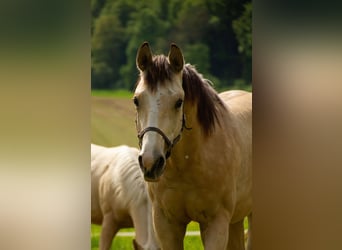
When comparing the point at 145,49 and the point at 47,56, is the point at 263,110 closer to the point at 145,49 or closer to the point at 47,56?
the point at 145,49

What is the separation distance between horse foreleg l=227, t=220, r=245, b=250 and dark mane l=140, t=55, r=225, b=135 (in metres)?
0.69

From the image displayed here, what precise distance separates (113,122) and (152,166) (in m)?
0.78

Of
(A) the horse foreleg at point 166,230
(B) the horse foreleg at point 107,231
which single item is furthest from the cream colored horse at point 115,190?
(A) the horse foreleg at point 166,230

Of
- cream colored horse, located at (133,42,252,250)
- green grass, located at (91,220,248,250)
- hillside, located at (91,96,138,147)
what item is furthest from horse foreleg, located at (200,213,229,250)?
hillside, located at (91,96,138,147)

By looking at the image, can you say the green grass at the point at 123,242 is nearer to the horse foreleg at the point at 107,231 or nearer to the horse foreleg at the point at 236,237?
the horse foreleg at the point at 107,231

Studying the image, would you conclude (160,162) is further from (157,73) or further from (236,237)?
(236,237)

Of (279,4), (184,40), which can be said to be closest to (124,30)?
(184,40)

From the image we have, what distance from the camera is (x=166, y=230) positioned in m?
3.09

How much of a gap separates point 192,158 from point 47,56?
36.7 inches

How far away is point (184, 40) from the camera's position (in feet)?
11.3

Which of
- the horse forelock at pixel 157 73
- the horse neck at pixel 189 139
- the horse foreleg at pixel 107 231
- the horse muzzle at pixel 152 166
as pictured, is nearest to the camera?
the horse muzzle at pixel 152 166

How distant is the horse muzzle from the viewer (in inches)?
107

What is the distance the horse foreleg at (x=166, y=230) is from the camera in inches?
121

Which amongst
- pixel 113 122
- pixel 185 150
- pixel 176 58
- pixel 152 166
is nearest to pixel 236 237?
pixel 185 150
